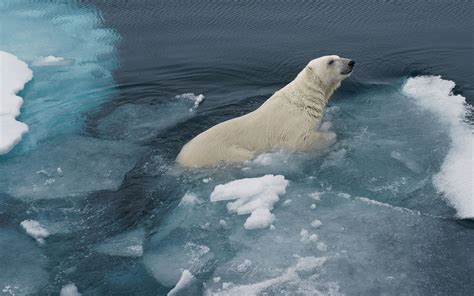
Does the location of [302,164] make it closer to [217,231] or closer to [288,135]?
[288,135]

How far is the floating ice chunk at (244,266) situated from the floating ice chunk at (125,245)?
1122mm

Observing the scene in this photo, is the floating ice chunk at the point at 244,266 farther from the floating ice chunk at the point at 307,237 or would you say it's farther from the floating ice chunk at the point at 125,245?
the floating ice chunk at the point at 125,245

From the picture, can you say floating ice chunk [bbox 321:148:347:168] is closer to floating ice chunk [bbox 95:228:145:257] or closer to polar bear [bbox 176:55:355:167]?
polar bear [bbox 176:55:355:167]

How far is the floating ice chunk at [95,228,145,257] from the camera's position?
6.82m

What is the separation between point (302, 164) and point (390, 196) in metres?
1.28

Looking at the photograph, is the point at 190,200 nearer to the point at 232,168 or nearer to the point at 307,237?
the point at 232,168

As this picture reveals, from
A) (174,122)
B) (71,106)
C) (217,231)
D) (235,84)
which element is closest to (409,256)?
(217,231)

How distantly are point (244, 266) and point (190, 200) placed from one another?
1375 mm

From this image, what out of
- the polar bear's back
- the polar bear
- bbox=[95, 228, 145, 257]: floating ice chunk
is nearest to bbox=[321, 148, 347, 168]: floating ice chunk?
the polar bear

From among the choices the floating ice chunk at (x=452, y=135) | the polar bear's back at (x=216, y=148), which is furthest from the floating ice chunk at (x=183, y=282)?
the floating ice chunk at (x=452, y=135)

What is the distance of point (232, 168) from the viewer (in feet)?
26.6

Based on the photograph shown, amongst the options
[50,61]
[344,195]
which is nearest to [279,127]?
[344,195]

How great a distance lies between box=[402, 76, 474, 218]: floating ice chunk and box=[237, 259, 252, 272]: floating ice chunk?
8.10 feet

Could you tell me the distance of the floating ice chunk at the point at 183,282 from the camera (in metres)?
6.19
